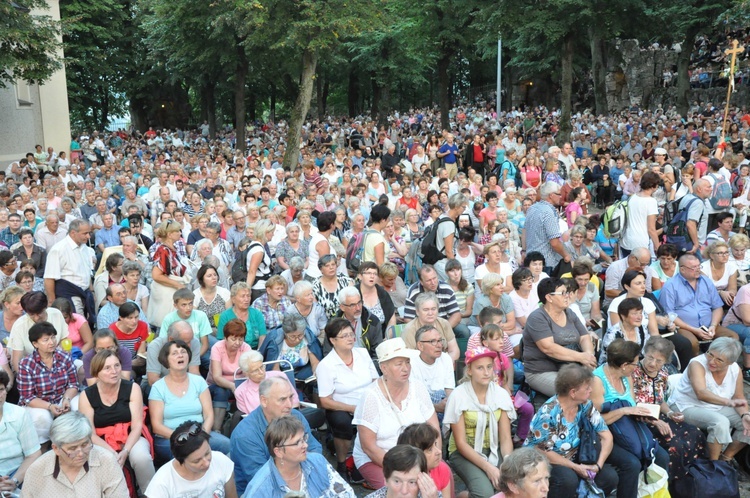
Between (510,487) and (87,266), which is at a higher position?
(87,266)

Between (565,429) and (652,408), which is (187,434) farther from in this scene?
(652,408)

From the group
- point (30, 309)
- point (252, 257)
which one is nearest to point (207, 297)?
point (252, 257)

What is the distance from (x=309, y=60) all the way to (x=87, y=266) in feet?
43.1

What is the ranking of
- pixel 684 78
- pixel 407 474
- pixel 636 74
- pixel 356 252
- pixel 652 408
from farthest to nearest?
pixel 636 74 → pixel 684 78 → pixel 356 252 → pixel 652 408 → pixel 407 474

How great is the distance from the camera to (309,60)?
2023cm

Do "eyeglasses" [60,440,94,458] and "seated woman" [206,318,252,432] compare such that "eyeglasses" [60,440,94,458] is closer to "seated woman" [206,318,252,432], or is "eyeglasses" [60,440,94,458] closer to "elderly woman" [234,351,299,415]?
"elderly woman" [234,351,299,415]

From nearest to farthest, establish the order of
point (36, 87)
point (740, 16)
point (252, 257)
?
point (252, 257) < point (740, 16) < point (36, 87)

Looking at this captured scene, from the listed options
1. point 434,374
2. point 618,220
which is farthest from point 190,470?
point 618,220

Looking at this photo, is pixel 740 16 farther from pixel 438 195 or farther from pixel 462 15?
pixel 438 195

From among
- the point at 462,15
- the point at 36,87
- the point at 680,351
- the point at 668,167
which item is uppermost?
the point at 462,15

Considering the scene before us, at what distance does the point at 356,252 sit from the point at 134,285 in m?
2.55

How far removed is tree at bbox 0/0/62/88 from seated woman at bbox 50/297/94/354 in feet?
37.2

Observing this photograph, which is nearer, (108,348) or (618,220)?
(108,348)

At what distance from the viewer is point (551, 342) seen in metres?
6.08
